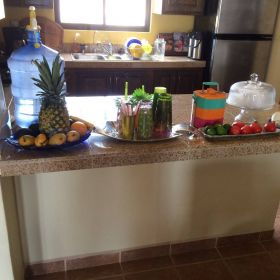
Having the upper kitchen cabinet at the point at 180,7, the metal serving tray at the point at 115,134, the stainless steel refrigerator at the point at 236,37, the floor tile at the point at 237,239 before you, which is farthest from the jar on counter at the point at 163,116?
the upper kitchen cabinet at the point at 180,7

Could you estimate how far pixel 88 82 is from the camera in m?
3.22

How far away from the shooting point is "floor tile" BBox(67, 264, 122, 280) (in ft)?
5.74

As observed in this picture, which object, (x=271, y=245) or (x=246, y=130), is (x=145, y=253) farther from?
(x=246, y=130)

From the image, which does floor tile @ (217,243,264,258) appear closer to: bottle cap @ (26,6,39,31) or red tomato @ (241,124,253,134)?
red tomato @ (241,124,253,134)

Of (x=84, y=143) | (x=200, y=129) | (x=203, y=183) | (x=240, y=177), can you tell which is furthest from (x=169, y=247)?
(x=84, y=143)

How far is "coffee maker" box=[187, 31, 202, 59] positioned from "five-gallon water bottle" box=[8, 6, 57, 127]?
2.36 metres

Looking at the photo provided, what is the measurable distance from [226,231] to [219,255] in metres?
0.15

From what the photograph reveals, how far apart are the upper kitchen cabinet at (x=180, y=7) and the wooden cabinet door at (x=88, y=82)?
99 centimetres

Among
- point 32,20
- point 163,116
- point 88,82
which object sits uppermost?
point 32,20

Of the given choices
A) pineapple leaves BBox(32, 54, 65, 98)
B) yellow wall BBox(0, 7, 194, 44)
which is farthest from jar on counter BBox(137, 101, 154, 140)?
yellow wall BBox(0, 7, 194, 44)

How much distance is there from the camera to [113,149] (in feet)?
4.19

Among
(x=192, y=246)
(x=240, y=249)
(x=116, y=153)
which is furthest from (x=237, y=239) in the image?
(x=116, y=153)

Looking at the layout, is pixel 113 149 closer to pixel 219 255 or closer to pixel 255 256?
pixel 219 255

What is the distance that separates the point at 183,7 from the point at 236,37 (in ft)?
2.22
